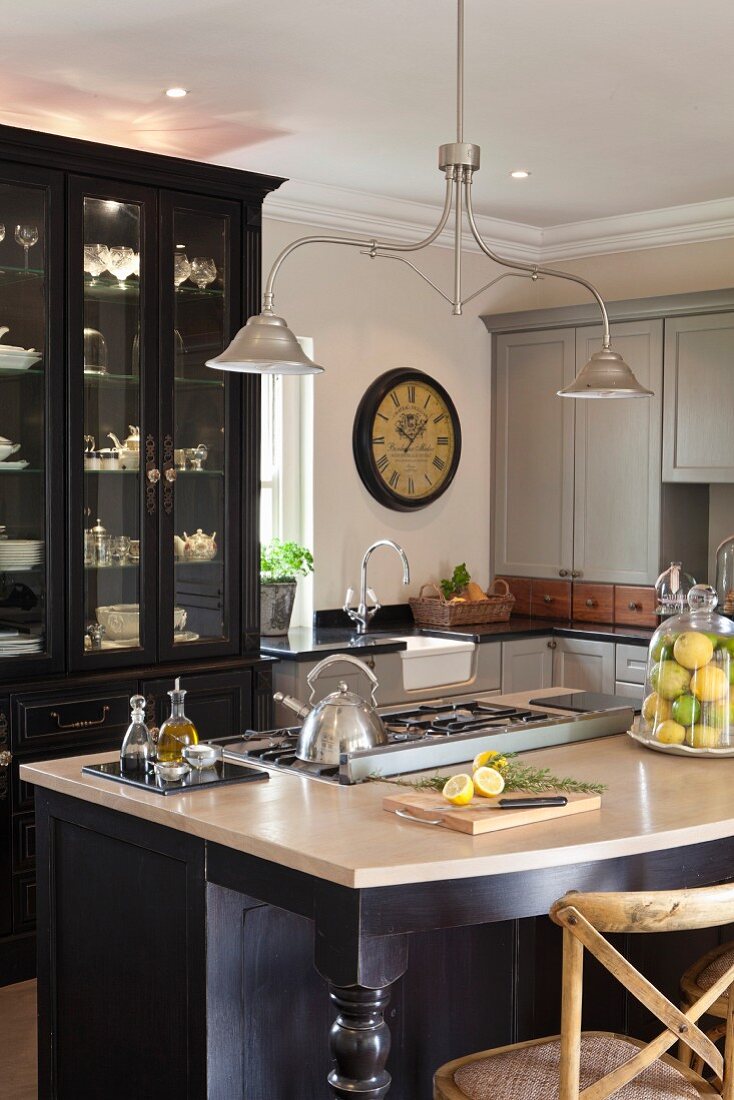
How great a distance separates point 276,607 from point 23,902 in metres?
1.63

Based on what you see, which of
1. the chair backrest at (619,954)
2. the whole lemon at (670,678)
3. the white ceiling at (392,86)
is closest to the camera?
the chair backrest at (619,954)

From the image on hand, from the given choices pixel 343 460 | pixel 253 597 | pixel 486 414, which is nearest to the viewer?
pixel 253 597

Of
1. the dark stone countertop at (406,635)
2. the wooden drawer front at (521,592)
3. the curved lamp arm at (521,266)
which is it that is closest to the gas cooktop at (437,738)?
A: the curved lamp arm at (521,266)

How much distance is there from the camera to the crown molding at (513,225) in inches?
207

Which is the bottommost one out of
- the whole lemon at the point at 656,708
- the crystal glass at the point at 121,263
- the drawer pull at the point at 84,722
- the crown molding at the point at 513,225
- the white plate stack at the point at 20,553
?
the drawer pull at the point at 84,722

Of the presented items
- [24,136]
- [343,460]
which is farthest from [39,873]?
[343,460]

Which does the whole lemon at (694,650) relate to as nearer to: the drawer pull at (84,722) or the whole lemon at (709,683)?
the whole lemon at (709,683)

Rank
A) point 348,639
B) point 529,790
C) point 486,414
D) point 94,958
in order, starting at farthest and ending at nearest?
point 486,414
point 348,639
point 94,958
point 529,790

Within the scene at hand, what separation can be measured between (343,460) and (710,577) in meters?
1.71

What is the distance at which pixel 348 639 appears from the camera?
506 centimetres

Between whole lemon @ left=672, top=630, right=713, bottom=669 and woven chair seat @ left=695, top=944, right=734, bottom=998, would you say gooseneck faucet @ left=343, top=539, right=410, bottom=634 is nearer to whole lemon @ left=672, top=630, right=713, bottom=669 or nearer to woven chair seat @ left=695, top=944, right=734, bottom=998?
whole lemon @ left=672, top=630, right=713, bottom=669

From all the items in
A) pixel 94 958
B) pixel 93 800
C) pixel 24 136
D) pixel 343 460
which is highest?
pixel 24 136

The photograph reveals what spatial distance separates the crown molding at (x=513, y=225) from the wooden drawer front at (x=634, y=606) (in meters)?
1.56

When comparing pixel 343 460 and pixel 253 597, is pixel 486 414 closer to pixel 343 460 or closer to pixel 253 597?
pixel 343 460
